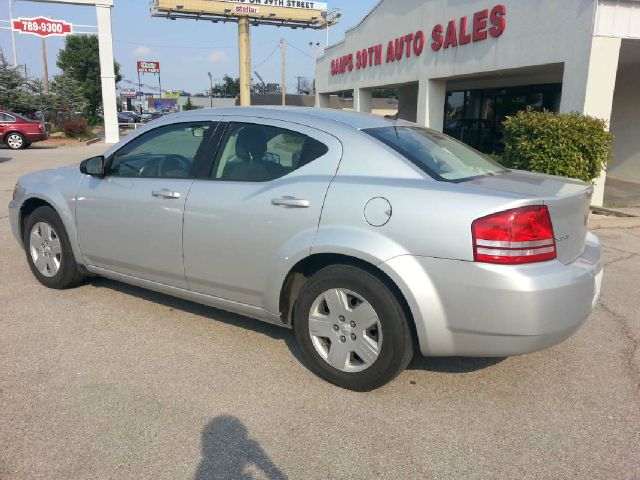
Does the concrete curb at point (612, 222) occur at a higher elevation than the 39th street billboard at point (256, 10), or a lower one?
lower

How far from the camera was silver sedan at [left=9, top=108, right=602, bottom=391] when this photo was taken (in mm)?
2672

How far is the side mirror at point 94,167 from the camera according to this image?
13.8 ft

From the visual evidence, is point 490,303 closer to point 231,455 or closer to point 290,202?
point 290,202

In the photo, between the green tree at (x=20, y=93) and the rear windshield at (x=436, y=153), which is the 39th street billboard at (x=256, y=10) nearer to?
the green tree at (x=20, y=93)

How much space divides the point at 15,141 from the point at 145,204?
21.5 m

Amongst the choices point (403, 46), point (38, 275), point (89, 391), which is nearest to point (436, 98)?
point (403, 46)

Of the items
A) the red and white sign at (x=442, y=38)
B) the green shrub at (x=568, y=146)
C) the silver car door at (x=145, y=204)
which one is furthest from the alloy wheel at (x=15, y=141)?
the silver car door at (x=145, y=204)

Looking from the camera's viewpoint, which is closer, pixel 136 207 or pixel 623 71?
pixel 136 207

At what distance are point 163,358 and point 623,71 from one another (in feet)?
45.1

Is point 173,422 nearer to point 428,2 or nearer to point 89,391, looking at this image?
point 89,391

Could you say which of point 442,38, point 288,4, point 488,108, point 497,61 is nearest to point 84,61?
point 288,4

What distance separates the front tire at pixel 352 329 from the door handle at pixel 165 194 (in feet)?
3.88

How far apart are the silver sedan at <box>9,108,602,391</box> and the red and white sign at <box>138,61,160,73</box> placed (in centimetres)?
9289

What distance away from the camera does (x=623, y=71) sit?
1306 centimetres
